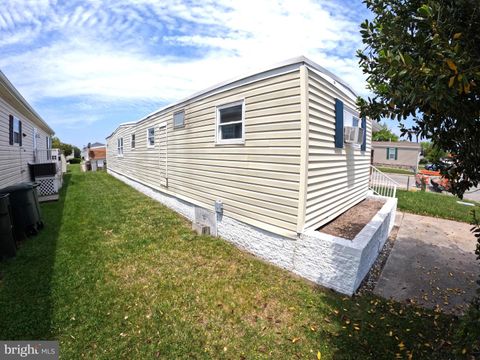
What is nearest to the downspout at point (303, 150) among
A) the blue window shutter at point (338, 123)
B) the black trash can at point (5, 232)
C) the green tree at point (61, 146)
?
the blue window shutter at point (338, 123)

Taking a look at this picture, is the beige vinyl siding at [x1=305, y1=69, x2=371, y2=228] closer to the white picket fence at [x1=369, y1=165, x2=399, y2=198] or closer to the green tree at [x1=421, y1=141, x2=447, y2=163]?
the green tree at [x1=421, y1=141, x2=447, y2=163]

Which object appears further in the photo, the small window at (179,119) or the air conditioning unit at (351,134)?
the small window at (179,119)

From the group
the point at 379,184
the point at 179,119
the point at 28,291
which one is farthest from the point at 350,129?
the point at 28,291

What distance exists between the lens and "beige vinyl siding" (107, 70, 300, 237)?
430 cm

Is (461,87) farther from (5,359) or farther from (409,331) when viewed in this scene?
(5,359)

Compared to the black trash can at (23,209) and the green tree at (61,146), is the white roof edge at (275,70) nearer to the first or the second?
the black trash can at (23,209)

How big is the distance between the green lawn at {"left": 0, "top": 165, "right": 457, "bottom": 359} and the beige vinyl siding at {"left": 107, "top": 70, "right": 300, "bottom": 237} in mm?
1032

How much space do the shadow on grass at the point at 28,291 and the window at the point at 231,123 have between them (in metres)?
3.93

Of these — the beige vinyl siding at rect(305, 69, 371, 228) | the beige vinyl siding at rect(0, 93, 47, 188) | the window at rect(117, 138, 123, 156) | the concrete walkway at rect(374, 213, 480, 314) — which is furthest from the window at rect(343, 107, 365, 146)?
the window at rect(117, 138, 123, 156)

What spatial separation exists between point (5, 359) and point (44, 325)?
0.42 metres

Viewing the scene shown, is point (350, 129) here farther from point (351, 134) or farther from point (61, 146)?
point (61, 146)

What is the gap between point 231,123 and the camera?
5414 mm

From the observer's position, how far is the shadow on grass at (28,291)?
9.42 feet

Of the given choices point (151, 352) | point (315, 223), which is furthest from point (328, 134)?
point (151, 352)
